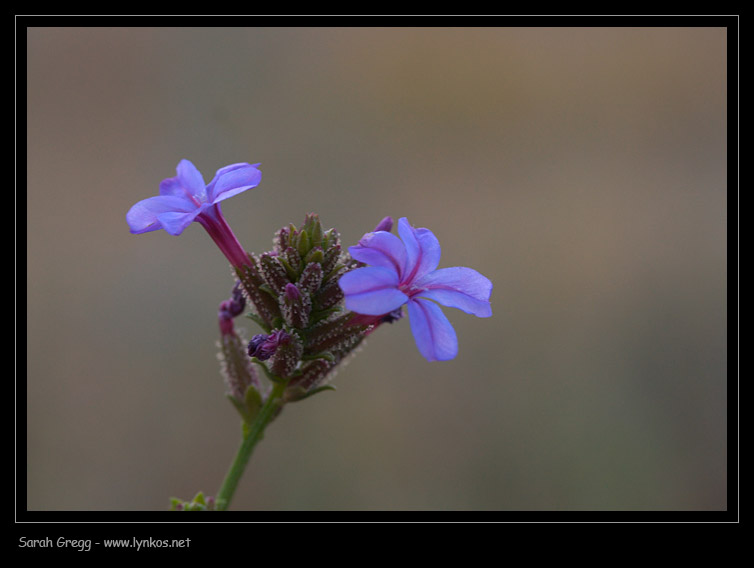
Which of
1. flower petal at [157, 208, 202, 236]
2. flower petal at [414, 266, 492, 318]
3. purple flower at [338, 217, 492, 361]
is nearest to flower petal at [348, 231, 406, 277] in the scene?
purple flower at [338, 217, 492, 361]

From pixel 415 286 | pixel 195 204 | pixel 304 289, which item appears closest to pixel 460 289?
pixel 415 286

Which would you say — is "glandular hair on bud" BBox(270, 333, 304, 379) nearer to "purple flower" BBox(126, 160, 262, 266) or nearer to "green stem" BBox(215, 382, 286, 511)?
"green stem" BBox(215, 382, 286, 511)

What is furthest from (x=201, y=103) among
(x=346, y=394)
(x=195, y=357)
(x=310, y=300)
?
(x=310, y=300)

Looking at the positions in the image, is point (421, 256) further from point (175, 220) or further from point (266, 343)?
point (175, 220)

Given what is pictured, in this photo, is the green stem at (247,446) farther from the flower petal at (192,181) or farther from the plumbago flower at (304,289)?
the flower petal at (192,181)

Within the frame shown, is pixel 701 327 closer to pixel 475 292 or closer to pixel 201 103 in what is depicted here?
pixel 475 292

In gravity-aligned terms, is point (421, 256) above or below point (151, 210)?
below

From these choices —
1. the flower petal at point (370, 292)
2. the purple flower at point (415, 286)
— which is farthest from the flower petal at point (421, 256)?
the flower petal at point (370, 292)
